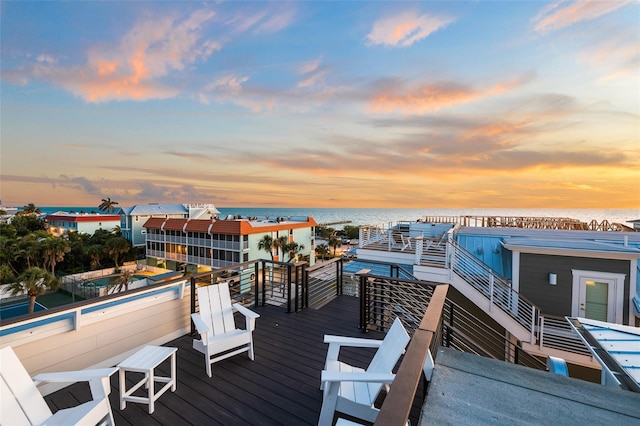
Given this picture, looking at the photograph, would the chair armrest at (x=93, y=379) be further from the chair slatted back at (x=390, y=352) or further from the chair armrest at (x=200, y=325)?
the chair slatted back at (x=390, y=352)

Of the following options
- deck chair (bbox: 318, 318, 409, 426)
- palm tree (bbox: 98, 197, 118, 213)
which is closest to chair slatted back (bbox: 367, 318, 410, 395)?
deck chair (bbox: 318, 318, 409, 426)

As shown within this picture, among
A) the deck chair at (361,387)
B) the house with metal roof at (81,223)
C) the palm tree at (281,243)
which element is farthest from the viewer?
the house with metal roof at (81,223)

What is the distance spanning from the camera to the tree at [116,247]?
2719cm

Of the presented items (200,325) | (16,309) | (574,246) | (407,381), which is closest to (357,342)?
(407,381)

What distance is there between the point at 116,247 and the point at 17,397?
103ft

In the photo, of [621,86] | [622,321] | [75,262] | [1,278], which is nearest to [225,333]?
[622,321]

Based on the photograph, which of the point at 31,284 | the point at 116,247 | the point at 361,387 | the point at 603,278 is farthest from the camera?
the point at 116,247

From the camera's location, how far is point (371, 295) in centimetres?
433

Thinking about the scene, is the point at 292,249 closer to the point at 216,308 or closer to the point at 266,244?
the point at 266,244

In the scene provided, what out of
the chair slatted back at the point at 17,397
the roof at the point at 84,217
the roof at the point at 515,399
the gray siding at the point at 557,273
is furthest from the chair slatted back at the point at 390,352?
the roof at the point at 84,217

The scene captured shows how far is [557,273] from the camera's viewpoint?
6.77m

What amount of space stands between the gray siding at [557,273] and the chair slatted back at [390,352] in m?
6.70

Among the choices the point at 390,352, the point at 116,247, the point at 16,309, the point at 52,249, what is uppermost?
the point at 390,352

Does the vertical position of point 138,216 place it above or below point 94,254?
above
